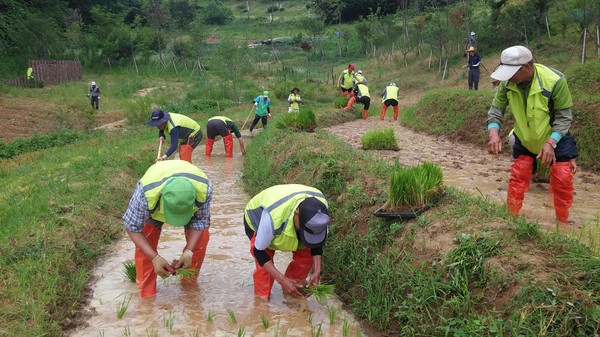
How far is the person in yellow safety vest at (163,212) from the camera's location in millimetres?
3674

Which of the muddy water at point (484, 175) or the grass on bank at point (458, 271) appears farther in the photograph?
the muddy water at point (484, 175)

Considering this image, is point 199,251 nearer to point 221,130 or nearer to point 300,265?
point 300,265

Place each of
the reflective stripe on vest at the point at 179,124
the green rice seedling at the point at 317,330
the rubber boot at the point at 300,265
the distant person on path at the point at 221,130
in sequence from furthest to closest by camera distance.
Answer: the distant person on path at the point at 221,130, the reflective stripe on vest at the point at 179,124, the rubber boot at the point at 300,265, the green rice seedling at the point at 317,330

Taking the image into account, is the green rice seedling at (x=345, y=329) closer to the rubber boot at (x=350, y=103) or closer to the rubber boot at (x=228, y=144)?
the rubber boot at (x=228, y=144)

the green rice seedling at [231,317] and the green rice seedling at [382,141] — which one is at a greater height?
the green rice seedling at [382,141]

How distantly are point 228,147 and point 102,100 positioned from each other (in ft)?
49.2

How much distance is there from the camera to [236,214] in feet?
21.8

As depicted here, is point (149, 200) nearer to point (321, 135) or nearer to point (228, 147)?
point (321, 135)

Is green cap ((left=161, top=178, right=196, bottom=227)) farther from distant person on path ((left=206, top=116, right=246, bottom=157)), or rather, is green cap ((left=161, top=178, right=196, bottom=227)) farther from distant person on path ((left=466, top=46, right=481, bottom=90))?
distant person on path ((left=466, top=46, right=481, bottom=90))

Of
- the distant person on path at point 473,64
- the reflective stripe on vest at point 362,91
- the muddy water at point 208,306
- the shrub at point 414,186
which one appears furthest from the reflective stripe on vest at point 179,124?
the distant person on path at point 473,64

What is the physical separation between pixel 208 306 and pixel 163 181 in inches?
45.1

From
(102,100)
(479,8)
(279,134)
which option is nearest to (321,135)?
(279,134)

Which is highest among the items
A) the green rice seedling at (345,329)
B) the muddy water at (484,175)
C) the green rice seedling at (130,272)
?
the muddy water at (484,175)

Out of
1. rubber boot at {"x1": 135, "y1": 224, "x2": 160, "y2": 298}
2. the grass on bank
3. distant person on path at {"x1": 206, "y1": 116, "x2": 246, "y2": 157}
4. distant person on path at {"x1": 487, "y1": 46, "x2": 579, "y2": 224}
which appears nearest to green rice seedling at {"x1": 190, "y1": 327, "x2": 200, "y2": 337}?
rubber boot at {"x1": 135, "y1": 224, "x2": 160, "y2": 298}
